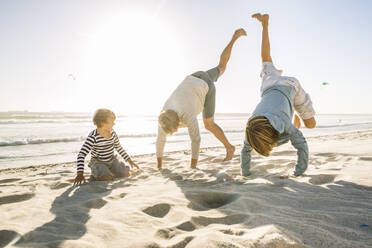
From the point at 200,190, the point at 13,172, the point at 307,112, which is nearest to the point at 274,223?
the point at 200,190

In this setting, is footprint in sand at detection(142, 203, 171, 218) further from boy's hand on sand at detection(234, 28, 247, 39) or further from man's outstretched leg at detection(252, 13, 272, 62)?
boy's hand on sand at detection(234, 28, 247, 39)

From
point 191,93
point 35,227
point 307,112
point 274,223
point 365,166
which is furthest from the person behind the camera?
point 191,93

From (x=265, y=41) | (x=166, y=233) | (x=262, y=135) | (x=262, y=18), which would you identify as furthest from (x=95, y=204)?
(x=262, y=18)

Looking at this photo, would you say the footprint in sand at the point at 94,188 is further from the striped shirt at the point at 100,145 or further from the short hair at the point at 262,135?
the short hair at the point at 262,135

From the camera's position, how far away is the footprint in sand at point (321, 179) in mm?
2725

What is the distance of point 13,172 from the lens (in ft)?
14.6

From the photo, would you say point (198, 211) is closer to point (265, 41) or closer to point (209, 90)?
point (209, 90)

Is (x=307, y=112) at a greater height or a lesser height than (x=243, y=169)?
greater

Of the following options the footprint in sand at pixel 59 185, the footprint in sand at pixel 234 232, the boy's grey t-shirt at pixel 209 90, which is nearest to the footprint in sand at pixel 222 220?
the footprint in sand at pixel 234 232

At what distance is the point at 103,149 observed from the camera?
375 cm

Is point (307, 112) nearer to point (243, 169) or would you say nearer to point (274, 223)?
point (243, 169)

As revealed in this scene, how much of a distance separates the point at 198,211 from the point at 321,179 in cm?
168

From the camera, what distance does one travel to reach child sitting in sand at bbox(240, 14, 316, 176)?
256cm

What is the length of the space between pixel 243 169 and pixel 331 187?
1063mm
